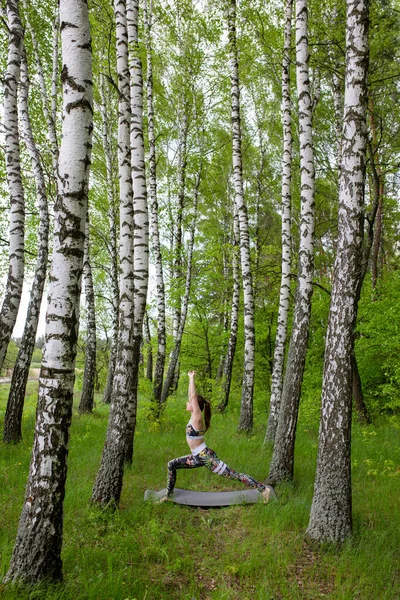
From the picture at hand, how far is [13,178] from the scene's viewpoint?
6652mm

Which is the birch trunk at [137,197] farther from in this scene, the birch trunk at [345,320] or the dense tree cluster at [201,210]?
the birch trunk at [345,320]

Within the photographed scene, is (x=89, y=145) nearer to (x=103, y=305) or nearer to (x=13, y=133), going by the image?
(x=13, y=133)

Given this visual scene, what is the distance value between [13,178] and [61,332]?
509 cm

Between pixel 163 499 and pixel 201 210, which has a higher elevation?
pixel 201 210

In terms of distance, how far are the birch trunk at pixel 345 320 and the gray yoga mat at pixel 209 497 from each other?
111cm

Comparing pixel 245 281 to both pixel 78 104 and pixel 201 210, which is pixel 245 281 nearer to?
pixel 78 104

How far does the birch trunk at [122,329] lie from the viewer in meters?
4.58

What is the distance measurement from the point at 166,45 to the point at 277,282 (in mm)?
8828

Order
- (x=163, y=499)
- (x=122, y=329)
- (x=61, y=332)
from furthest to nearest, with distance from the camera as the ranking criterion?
(x=122, y=329), (x=163, y=499), (x=61, y=332)

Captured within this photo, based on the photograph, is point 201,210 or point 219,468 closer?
point 219,468

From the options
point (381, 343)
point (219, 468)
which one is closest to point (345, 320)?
point (219, 468)

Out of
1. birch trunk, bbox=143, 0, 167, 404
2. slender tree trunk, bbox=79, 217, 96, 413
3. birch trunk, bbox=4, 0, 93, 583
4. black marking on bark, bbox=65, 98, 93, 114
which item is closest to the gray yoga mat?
birch trunk, bbox=4, 0, 93, 583

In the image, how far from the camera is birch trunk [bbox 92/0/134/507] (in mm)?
4582

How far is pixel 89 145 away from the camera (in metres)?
3.03
